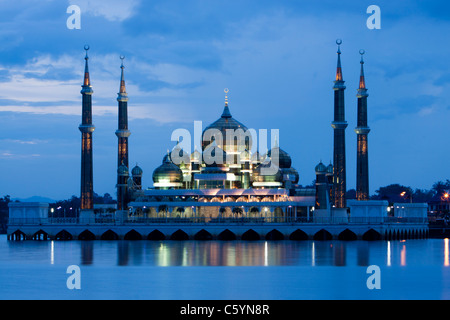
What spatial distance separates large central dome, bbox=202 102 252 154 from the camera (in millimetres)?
85312

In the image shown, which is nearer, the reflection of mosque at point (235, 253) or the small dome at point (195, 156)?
the reflection of mosque at point (235, 253)

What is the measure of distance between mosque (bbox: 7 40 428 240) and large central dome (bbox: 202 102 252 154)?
0.09 meters

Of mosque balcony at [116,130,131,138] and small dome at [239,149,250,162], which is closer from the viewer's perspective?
small dome at [239,149,250,162]

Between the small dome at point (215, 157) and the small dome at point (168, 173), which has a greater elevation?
the small dome at point (215, 157)

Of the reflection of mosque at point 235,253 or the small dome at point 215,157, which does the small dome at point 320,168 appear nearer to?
the small dome at point 215,157

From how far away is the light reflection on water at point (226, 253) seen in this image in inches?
1972

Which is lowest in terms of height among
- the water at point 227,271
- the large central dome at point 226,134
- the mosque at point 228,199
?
the water at point 227,271

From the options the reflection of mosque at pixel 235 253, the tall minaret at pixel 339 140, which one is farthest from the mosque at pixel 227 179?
the reflection of mosque at pixel 235 253

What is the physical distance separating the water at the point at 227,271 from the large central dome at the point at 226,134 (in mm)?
20374

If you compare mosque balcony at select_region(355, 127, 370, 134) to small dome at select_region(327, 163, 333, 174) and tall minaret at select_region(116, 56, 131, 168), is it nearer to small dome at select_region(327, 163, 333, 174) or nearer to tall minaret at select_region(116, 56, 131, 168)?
small dome at select_region(327, 163, 333, 174)

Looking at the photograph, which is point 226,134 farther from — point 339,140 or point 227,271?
point 227,271

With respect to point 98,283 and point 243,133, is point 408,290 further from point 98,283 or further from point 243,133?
point 243,133

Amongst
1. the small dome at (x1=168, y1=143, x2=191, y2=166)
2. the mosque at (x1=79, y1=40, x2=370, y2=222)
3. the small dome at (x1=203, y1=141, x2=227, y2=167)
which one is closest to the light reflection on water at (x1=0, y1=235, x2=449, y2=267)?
the mosque at (x1=79, y1=40, x2=370, y2=222)
